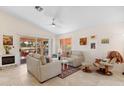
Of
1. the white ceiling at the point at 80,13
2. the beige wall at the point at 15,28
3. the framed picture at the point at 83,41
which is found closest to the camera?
the white ceiling at the point at 80,13

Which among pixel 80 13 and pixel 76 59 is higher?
pixel 80 13

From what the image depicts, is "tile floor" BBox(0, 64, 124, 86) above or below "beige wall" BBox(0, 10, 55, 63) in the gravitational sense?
below

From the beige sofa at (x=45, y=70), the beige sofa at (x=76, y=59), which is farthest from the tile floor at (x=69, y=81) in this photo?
the beige sofa at (x=76, y=59)

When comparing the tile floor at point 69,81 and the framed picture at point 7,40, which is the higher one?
the framed picture at point 7,40

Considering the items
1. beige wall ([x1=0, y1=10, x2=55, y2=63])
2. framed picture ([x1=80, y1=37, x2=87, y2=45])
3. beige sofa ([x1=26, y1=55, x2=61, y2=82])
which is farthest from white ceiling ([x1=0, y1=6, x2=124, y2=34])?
beige sofa ([x1=26, y1=55, x2=61, y2=82])

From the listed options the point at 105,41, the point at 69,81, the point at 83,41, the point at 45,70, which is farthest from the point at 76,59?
the point at 45,70

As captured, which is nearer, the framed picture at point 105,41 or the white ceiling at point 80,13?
the white ceiling at point 80,13

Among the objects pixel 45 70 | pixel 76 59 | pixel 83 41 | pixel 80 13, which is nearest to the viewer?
pixel 45 70

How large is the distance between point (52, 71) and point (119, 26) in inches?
146

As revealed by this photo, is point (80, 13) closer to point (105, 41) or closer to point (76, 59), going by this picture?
point (105, 41)

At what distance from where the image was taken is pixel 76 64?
4.72 metres

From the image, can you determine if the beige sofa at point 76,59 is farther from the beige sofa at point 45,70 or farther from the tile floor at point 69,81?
the beige sofa at point 45,70

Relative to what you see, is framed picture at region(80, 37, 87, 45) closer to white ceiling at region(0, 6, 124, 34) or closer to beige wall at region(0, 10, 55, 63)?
white ceiling at region(0, 6, 124, 34)

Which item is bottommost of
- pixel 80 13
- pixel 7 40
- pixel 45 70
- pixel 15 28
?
pixel 45 70
